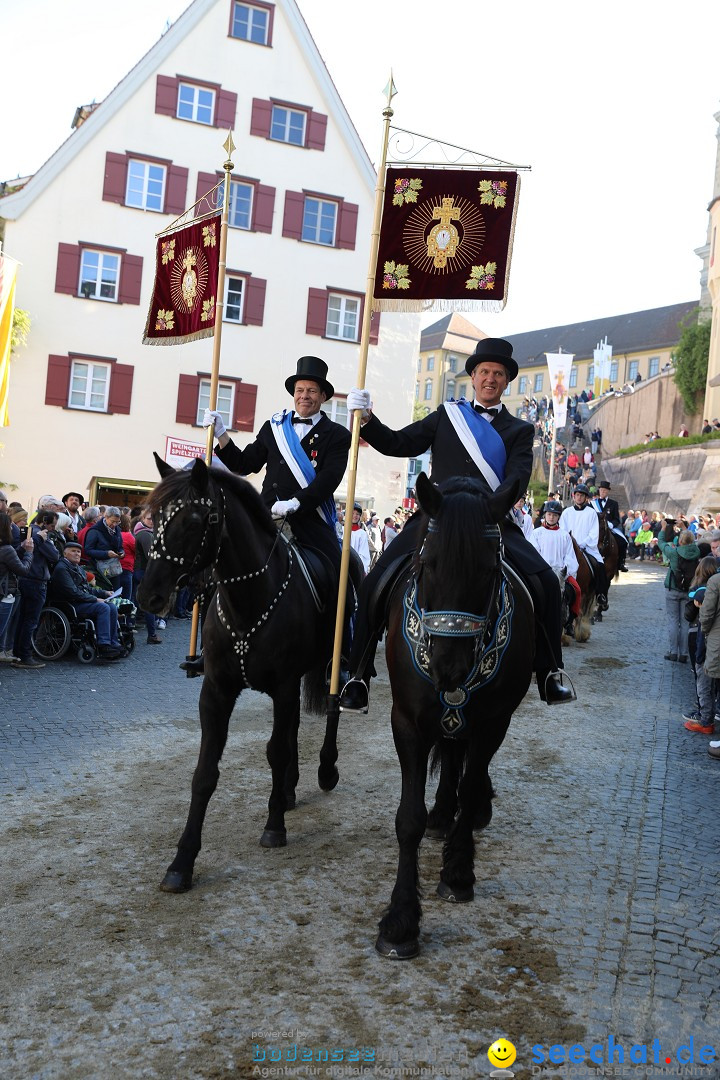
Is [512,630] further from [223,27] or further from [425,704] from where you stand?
[223,27]

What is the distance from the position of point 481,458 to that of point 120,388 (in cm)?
2425

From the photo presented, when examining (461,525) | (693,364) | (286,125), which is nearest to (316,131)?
(286,125)

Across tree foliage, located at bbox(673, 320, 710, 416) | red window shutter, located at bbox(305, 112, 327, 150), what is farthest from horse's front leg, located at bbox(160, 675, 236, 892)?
tree foliage, located at bbox(673, 320, 710, 416)

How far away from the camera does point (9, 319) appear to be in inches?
635

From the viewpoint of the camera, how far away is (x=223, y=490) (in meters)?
5.17

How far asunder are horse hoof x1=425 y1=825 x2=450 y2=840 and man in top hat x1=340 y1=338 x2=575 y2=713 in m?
0.98

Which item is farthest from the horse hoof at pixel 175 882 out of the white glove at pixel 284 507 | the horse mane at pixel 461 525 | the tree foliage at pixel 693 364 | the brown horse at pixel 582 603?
the tree foliage at pixel 693 364

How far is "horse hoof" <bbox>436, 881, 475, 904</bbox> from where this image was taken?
4789 mm

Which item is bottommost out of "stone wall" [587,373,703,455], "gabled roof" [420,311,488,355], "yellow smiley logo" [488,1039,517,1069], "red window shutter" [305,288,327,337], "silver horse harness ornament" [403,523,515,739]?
"yellow smiley logo" [488,1039,517,1069]

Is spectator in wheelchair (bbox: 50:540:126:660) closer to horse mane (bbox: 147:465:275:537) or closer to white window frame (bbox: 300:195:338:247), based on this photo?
horse mane (bbox: 147:465:275:537)

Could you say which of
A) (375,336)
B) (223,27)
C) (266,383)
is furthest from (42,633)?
(223,27)

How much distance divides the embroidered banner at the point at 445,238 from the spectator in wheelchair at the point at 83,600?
6938 millimetres

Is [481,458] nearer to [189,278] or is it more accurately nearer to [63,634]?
[189,278]

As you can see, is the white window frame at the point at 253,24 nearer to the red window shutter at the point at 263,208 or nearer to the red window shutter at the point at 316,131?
the red window shutter at the point at 316,131
